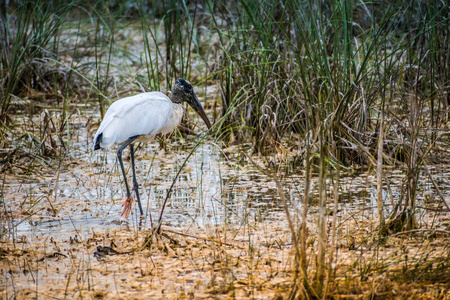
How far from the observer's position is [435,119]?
5.64m

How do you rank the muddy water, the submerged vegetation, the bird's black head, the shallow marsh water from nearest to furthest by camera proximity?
1. the submerged vegetation
2. the shallow marsh water
3. the muddy water
4. the bird's black head

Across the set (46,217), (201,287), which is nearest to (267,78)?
(46,217)

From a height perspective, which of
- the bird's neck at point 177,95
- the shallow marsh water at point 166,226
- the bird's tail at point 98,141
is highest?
the bird's neck at point 177,95

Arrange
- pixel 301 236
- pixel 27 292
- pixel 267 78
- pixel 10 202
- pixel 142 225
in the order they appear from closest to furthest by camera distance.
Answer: pixel 301 236 < pixel 27 292 < pixel 142 225 < pixel 10 202 < pixel 267 78

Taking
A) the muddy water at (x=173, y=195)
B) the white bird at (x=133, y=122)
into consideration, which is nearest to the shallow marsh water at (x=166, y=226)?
the muddy water at (x=173, y=195)

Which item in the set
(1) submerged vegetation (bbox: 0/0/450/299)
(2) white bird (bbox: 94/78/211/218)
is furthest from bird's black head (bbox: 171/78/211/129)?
(2) white bird (bbox: 94/78/211/218)

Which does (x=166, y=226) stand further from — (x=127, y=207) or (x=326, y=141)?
(x=326, y=141)

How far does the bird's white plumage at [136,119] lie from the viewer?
4355 millimetres

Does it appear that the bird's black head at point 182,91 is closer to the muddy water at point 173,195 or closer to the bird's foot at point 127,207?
the muddy water at point 173,195

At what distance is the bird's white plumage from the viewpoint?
4355 mm

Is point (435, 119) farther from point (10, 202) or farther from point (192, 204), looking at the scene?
point (10, 202)

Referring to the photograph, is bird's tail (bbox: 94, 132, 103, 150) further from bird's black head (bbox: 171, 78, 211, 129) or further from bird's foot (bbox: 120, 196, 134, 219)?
A: bird's black head (bbox: 171, 78, 211, 129)

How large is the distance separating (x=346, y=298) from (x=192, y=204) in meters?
1.88

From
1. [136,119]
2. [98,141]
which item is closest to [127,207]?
[98,141]
